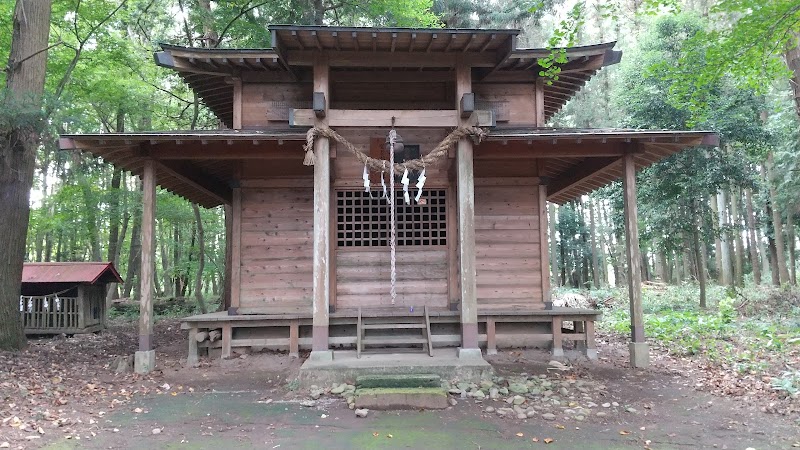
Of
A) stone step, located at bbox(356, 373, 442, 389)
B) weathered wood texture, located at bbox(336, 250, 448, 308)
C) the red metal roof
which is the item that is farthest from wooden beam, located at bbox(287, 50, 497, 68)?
the red metal roof

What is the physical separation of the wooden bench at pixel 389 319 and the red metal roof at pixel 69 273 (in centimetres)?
633

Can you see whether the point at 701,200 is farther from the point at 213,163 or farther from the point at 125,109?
the point at 125,109

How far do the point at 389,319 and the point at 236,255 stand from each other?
3.26 metres

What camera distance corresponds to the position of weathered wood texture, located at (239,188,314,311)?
31.1 feet

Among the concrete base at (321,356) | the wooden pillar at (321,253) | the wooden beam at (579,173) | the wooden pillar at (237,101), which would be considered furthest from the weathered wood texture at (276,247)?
the wooden beam at (579,173)

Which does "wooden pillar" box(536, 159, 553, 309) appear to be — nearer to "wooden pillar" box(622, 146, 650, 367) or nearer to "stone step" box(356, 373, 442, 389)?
"wooden pillar" box(622, 146, 650, 367)

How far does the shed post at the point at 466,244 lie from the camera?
25.2 ft

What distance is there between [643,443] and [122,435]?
5.52 meters

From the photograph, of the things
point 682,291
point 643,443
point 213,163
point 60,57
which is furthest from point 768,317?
point 60,57

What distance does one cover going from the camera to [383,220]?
380 inches

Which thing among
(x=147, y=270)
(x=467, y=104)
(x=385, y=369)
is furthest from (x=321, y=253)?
(x=467, y=104)

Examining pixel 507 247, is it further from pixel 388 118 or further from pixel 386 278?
pixel 388 118

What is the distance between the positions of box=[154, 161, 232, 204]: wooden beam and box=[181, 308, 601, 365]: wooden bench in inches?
106

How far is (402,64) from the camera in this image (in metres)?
8.29
